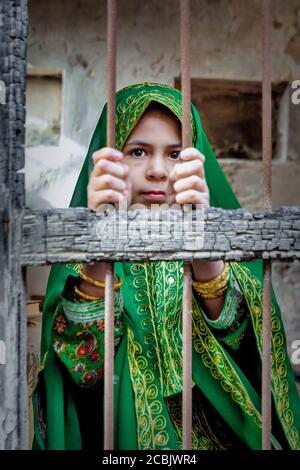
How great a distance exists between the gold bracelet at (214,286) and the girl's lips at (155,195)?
0.84ft

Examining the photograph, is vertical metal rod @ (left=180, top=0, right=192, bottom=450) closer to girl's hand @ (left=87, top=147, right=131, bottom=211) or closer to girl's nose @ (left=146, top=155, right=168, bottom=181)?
girl's hand @ (left=87, top=147, right=131, bottom=211)

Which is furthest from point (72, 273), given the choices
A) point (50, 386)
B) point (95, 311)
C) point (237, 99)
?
point (237, 99)

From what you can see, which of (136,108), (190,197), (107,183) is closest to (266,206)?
(190,197)

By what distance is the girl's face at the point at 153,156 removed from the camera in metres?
1.58

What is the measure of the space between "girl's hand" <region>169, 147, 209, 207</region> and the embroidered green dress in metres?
0.29

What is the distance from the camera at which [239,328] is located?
4.85 ft

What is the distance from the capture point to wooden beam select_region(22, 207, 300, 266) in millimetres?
1090

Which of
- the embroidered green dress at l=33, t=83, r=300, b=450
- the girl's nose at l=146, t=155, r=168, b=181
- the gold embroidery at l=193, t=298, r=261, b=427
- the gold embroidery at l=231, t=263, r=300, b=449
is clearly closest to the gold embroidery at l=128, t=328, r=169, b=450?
the embroidered green dress at l=33, t=83, r=300, b=450

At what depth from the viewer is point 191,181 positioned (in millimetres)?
1176

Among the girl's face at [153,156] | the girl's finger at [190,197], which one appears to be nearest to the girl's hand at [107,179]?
the girl's finger at [190,197]

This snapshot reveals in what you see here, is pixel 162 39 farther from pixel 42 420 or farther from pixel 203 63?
pixel 42 420

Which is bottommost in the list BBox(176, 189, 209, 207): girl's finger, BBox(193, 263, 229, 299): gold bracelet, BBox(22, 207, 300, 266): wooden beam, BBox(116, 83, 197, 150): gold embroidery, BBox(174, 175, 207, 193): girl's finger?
BBox(193, 263, 229, 299): gold bracelet

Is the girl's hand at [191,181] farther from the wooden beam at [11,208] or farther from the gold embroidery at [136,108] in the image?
the gold embroidery at [136,108]

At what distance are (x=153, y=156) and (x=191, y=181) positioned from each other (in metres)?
0.44
